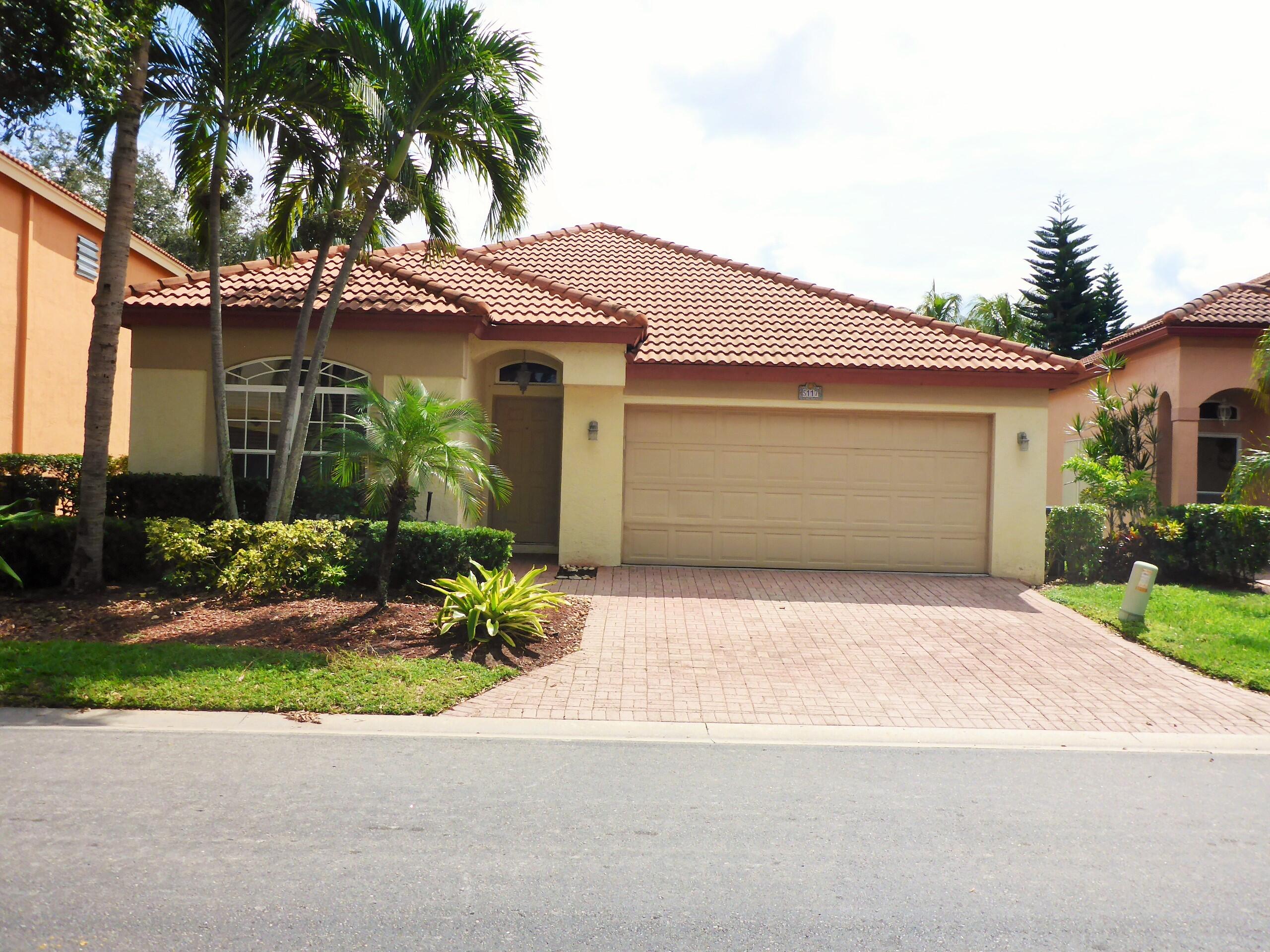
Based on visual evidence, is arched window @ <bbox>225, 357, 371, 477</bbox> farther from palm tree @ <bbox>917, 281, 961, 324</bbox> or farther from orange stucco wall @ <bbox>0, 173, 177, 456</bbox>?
palm tree @ <bbox>917, 281, 961, 324</bbox>

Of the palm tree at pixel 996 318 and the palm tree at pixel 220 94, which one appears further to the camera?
the palm tree at pixel 996 318

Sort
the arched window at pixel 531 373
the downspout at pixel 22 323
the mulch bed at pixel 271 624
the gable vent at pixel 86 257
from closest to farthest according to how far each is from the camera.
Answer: the mulch bed at pixel 271 624 → the arched window at pixel 531 373 → the downspout at pixel 22 323 → the gable vent at pixel 86 257

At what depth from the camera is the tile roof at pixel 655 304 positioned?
12438mm

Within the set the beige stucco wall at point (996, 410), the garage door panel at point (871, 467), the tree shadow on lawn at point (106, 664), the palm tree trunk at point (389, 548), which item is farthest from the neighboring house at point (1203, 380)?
the tree shadow on lawn at point (106, 664)

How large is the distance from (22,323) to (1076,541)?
705 inches

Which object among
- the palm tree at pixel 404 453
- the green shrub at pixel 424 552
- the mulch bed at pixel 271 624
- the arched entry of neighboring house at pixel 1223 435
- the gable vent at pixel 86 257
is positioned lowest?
the mulch bed at pixel 271 624

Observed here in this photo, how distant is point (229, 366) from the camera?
40.7ft

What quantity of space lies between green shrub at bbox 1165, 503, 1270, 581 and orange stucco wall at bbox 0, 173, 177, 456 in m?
16.9

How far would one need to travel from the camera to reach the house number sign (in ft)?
43.7

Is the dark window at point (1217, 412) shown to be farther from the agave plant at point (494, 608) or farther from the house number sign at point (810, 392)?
the agave plant at point (494, 608)

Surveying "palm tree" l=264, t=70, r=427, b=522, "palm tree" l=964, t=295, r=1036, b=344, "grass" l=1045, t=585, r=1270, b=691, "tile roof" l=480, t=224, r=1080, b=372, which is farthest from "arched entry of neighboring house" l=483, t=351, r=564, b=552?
"palm tree" l=964, t=295, r=1036, b=344

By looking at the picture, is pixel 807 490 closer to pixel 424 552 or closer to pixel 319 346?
pixel 424 552

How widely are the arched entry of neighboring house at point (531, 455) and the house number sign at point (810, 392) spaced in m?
3.61

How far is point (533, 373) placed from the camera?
14.3 m
